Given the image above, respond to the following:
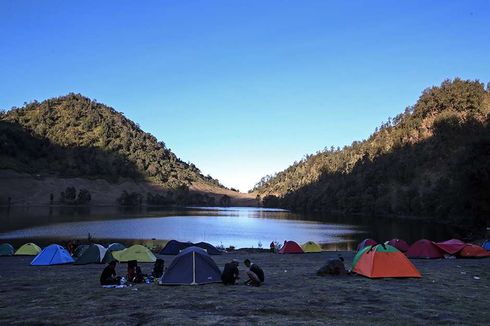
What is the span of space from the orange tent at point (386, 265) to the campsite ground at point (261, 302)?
0.56 m

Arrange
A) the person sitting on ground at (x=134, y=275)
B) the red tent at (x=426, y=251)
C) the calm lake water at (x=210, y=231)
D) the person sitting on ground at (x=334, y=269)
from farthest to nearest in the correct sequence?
the calm lake water at (x=210, y=231) < the red tent at (x=426, y=251) < the person sitting on ground at (x=334, y=269) < the person sitting on ground at (x=134, y=275)

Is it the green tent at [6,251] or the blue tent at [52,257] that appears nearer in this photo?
the blue tent at [52,257]

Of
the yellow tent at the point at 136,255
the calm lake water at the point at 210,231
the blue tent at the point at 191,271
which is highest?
the blue tent at the point at 191,271

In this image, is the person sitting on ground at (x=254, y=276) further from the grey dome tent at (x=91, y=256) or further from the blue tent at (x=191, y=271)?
the grey dome tent at (x=91, y=256)

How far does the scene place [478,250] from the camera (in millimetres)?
31906

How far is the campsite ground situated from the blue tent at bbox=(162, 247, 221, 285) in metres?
0.59

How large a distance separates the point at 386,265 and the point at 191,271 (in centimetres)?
868

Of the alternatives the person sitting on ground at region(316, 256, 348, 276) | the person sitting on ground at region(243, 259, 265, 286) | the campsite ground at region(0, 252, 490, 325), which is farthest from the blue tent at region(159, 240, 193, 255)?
the person sitting on ground at region(243, 259, 265, 286)

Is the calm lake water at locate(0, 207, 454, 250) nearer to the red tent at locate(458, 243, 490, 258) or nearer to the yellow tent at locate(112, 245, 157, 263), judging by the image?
the red tent at locate(458, 243, 490, 258)

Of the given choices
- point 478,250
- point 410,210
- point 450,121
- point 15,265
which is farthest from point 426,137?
point 15,265

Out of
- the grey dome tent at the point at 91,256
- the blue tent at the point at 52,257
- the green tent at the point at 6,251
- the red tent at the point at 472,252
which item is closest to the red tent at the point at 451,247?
the red tent at the point at 472,252

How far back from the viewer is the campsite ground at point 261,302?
449 inches

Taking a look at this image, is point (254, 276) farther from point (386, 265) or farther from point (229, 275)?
point (386, 265)

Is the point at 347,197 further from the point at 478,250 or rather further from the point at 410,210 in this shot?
the point at 478,250
